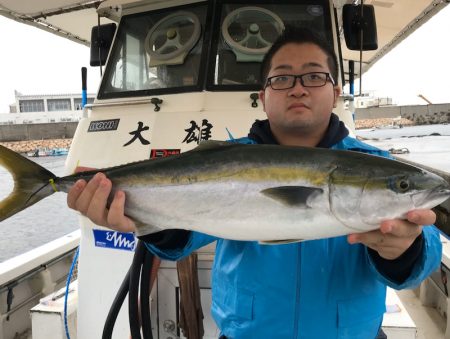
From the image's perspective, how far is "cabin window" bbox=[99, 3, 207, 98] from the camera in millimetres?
3955

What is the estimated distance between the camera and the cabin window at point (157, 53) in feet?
13.0

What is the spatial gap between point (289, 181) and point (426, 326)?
3.97 metres

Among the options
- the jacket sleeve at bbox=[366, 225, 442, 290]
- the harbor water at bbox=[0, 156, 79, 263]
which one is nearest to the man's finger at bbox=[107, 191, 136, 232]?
the jacket sleeve at bbox=[366, 225, 442, 290]

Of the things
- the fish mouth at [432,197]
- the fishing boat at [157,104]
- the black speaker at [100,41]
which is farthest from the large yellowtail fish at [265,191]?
the black speaker at [100,41]

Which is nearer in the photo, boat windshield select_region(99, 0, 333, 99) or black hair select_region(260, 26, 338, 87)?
black hair select_region(260, 26, 338, 87)

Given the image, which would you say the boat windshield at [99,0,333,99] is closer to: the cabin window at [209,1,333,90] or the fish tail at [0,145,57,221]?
the cabin window at [209,1,333,90]

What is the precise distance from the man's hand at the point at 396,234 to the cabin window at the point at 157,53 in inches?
105

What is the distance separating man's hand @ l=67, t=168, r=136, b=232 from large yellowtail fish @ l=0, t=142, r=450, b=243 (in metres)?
0.05

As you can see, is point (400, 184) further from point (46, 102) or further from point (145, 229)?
point (46, 102)

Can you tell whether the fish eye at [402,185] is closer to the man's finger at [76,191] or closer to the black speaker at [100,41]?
the man's finger at [76,191]

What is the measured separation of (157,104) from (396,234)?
2.70 m

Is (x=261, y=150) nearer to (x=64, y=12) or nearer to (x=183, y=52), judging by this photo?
(x=183, y=52)

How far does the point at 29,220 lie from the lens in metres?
9.53

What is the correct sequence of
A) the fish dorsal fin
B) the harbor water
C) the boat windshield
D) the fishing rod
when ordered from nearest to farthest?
the fish dorsal fin → the fishing rod → the boat windshield → the harbor water
